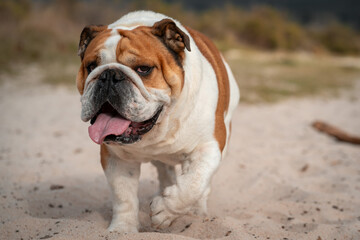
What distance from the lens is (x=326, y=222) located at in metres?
3.35

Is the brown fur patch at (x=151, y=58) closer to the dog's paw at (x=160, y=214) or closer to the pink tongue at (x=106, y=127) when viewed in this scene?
the pink tongue at (x=106, y=127)

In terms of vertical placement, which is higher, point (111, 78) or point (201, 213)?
point (111, 78)

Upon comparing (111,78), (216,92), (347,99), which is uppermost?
(111,78)

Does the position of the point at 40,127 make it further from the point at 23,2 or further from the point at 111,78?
the point at 23,2

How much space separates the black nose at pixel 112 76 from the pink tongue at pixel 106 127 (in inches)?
10.5

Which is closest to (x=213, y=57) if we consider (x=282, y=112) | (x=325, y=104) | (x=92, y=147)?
(x=92, y=147)

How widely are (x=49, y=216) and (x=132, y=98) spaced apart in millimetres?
1541

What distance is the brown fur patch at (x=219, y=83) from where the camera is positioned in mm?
3197

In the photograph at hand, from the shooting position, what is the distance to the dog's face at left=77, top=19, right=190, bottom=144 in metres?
2.63

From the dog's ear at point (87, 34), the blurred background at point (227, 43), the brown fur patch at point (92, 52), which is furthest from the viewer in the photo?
the blurred background at point (227, 43)

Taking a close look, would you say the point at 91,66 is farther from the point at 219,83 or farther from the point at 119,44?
the point at 219,83

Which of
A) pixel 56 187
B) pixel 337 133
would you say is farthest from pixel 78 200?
pixel 337 133

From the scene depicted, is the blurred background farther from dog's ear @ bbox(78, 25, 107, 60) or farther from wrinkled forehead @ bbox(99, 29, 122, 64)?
wrinkled forehead @ bbox(99, 29, 122, 64)

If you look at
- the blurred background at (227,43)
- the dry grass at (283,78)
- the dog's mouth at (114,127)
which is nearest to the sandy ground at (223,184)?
the dog's mouth at (114,127)
